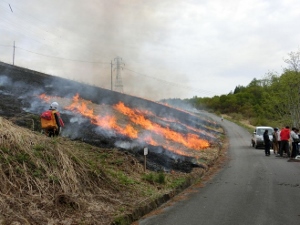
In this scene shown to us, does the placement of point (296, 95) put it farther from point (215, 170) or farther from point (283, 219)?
point (283, 219)

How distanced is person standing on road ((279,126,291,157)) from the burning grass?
34.2 feet

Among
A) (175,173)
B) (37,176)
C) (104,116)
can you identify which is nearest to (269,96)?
(104,116)

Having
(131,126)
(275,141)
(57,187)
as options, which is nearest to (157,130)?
(131,126)

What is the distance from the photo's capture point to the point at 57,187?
6.53 metres

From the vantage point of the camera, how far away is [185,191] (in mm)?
9672

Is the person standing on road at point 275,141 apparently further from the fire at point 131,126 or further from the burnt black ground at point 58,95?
the burnt black ground at point 58,95

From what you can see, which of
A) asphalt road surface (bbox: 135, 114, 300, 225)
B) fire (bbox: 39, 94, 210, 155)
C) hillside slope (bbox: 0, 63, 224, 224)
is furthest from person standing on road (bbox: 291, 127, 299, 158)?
fire (bbox: 39, 94, 210, 155)

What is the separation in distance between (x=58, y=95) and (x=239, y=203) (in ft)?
47.4

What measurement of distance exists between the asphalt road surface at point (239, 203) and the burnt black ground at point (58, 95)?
85.6 inches

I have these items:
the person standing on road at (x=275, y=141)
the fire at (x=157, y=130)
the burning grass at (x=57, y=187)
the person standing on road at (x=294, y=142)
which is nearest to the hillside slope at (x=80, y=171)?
the burning grass at (x=57, y=187)

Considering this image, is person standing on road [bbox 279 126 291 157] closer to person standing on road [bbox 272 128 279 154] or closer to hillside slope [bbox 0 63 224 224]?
person standing on road [bbox 272 128 279 154]

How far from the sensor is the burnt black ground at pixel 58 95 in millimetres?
12352

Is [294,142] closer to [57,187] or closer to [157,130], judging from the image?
[157,130]

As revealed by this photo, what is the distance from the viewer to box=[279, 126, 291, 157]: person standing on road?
1738 centimetres
